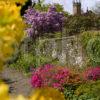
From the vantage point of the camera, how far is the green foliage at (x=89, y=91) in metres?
11.4

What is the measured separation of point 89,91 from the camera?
459 inches

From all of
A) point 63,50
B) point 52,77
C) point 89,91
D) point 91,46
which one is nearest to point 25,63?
point 63,50

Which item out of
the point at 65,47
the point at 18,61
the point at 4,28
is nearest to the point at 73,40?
the point at 65,47

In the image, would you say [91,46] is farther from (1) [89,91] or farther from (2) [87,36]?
(1) [89,91]

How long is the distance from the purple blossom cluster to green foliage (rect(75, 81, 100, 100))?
10.9m

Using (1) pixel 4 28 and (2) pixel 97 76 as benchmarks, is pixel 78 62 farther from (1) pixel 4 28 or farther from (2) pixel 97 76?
(1) pixel 4 28

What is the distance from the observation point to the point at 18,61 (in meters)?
21.8

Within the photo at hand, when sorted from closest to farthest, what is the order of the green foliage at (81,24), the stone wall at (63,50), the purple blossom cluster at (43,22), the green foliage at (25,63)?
1. the stone wall at (63,50)
2. the green foliage at (25,63)
3. the green foliage at (81,24)
4. the purple blossom cluster at (43,22)

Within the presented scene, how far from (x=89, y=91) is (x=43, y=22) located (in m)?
12.8

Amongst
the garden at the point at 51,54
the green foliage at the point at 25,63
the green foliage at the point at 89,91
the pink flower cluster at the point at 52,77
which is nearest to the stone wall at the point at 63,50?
the garden at the point at 51,54

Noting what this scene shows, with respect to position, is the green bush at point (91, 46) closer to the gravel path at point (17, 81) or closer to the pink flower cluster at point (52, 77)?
the gravel path at point (17, 81)

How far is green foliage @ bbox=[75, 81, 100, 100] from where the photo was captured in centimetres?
1143

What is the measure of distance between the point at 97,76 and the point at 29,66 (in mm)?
6393

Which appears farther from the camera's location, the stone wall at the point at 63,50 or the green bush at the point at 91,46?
the stone wall at the point at 63,50
